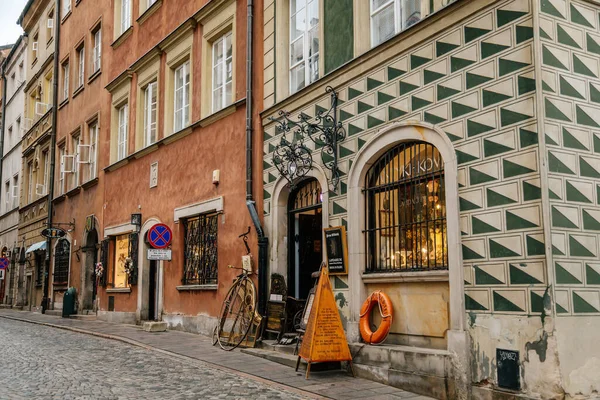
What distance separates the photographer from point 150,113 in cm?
1761

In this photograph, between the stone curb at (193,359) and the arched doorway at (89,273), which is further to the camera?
the arched doorway at (89,273)

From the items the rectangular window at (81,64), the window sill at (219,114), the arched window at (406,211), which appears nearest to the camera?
the arched window at (406,211)

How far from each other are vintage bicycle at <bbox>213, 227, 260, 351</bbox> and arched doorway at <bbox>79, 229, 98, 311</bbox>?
9.88 metres

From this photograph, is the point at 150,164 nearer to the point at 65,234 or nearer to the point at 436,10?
the point at 65,234

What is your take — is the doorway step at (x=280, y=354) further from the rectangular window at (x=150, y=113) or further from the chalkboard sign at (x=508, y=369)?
the rectangular window at (x=150, y=113)

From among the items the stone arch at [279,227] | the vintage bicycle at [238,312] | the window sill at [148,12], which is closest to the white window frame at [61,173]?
the window sill at [148,12]

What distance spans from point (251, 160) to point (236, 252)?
6.24 feet

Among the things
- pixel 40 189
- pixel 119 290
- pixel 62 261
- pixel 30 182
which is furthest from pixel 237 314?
pixel 30 182

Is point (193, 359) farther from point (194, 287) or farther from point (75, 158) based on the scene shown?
point (75, 158)

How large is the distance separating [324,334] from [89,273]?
14466 millimetres

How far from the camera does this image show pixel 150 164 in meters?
17.2

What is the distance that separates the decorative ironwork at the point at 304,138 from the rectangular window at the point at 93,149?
11172 millimetres

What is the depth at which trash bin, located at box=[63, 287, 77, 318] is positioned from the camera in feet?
68.5

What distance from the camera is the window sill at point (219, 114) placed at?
1322 cm
